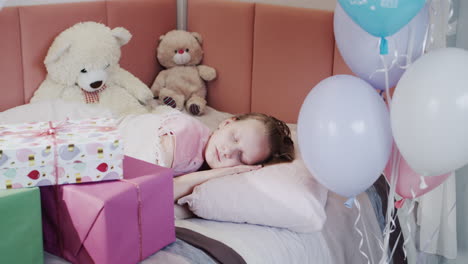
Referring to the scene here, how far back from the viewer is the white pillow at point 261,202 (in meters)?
1.54

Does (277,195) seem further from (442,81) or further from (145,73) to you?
(145,73)

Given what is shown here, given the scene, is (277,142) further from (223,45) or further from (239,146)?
(223,45)

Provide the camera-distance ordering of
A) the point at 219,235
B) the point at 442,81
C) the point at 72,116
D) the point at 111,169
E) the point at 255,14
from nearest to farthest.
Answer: the point at 442,81, the point at 111,169, the point at 219,235, the point at 72,116, the point at 255,14

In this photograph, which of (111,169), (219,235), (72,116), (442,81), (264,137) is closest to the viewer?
(442,81)

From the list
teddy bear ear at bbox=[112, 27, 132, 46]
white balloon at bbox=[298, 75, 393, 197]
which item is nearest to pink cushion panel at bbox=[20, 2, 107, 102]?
teddy bear ear at bbox=[112, 27, 132, 46]

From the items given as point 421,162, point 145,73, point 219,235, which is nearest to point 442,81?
point 421,162

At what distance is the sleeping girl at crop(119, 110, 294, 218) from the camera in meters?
1.71

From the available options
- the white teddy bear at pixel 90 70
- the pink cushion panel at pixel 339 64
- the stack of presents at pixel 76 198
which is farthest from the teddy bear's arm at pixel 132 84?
the stack of presents at pixel 76 198

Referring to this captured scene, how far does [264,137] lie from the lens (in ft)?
5.97

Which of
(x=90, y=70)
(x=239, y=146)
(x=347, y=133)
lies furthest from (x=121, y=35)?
(x=347, y=133)

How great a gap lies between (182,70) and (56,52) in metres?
0.65

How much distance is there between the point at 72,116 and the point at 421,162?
4.49ft

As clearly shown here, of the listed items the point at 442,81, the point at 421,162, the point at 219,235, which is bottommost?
the point at 219,235

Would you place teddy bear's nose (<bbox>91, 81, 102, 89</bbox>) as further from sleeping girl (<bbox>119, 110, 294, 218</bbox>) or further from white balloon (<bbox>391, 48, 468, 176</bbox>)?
white balloon (<bbox>391, 48, 468, 176</bbox>)
